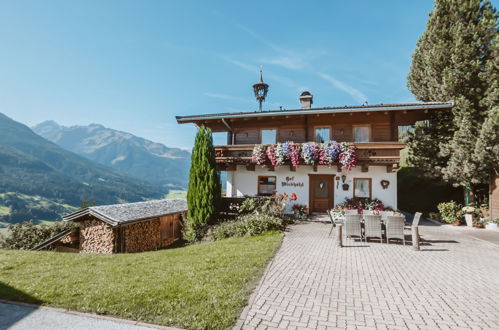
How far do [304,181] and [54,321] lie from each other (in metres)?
14.0

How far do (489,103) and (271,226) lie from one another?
552 inches

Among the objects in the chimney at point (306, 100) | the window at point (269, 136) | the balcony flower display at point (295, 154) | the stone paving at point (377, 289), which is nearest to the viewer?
the stone paving at point (377, 289)

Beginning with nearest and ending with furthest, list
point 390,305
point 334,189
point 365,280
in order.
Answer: point 390,305 → point 365,280 → point 334,189

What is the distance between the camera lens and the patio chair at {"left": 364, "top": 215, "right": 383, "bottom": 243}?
9453 mm

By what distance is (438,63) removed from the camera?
1600cm

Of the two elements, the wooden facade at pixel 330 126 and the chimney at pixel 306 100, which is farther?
the chimney at pixel 306 100

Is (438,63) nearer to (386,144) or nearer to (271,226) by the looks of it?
(386,144)

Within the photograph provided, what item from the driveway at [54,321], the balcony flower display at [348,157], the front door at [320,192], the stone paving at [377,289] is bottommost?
the driveway at [54,321]

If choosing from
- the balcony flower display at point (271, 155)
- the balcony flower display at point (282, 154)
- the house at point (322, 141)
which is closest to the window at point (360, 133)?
the house at point (322, 141)

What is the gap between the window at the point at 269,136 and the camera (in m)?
17.9

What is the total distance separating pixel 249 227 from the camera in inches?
460

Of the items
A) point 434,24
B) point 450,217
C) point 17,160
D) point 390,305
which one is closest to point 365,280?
point 390,305

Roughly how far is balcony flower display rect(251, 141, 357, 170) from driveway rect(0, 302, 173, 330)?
39.5 feet

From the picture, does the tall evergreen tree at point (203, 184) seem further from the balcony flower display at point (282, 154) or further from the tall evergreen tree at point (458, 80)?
the tall evergreen tree at point (458, 80)
